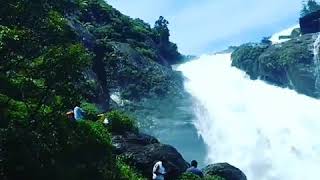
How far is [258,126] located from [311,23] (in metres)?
20.9

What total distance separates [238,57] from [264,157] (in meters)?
30.7

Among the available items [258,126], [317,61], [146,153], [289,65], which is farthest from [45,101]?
[289,65]

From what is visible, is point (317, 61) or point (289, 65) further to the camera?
point (289, 65)

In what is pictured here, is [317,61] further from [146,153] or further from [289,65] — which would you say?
[146,153]

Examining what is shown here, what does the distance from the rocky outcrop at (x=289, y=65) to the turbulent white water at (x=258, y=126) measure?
3.14ft

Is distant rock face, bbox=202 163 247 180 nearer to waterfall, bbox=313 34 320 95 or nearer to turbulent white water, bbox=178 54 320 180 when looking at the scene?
turbulent white water, bbox=178 54 320 180

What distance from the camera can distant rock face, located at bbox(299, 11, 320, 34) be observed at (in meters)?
69.8

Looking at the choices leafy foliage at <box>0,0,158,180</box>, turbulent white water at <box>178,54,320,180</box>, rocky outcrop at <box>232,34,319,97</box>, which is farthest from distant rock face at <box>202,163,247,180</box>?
rocky outcrop at <box>232,34,319,97</box>

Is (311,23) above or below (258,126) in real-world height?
above

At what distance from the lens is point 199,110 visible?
55938 mm

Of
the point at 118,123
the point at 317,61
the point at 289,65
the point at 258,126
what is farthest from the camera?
the point at 289,65

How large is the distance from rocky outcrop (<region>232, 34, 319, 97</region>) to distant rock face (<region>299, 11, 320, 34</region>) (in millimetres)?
2811

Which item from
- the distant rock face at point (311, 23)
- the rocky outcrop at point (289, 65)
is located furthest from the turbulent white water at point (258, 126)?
the distant rock face at point (311, 23)

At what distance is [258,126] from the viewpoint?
180 feet
